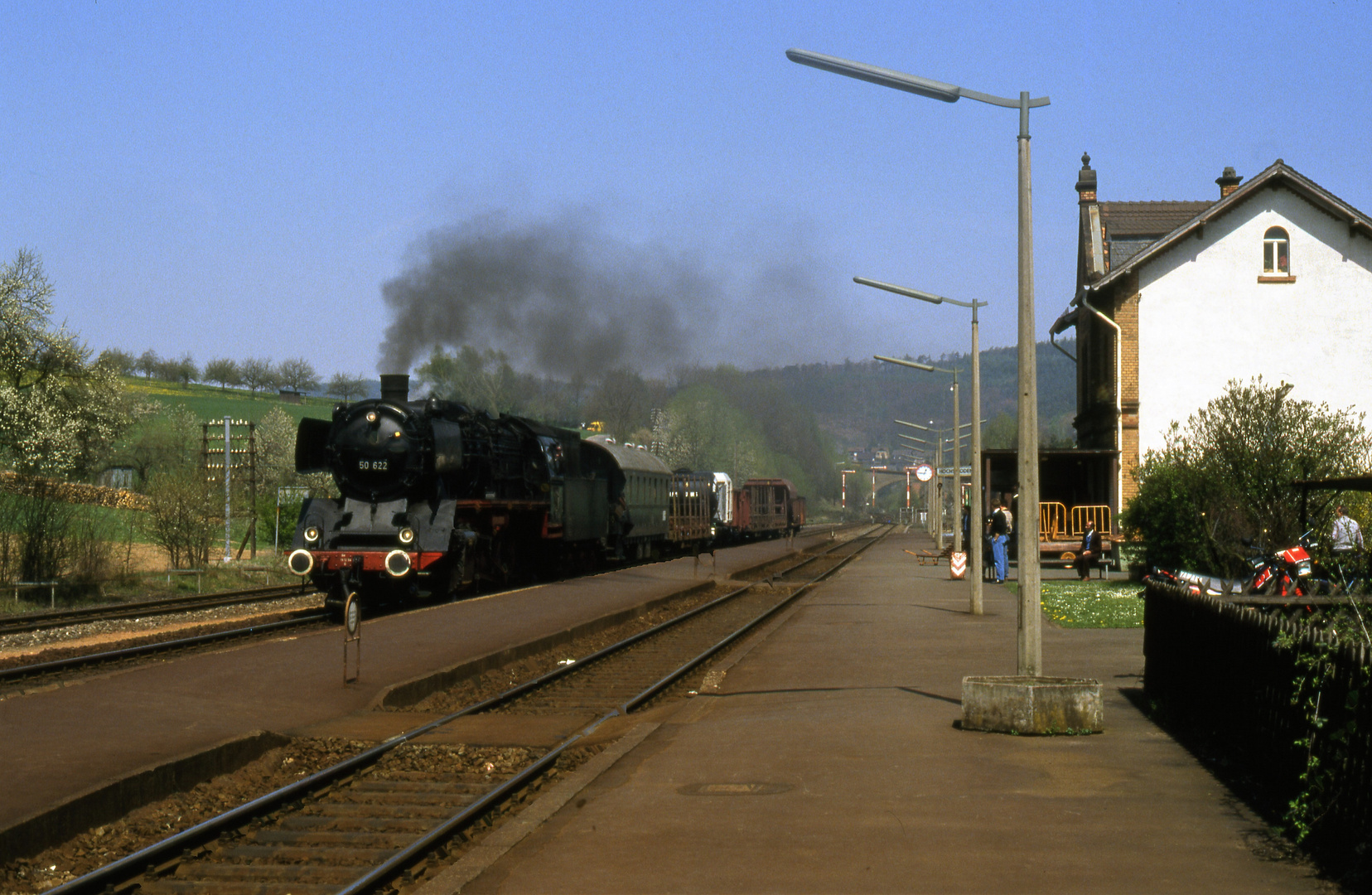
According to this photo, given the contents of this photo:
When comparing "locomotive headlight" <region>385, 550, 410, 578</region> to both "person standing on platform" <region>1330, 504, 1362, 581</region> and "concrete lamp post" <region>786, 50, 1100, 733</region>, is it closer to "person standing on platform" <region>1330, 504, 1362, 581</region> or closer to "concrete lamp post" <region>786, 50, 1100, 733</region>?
"concrete lamp post" <region>786, 50, 1100, 733</region>

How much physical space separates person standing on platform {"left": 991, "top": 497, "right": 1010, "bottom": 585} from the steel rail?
51.2 feet

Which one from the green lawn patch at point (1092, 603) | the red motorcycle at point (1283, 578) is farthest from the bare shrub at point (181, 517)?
the red motorcycle at point (1283, 578)

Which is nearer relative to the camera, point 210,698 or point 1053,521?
point 210,698

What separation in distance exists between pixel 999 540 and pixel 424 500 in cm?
1412

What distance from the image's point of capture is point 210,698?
11539 mm

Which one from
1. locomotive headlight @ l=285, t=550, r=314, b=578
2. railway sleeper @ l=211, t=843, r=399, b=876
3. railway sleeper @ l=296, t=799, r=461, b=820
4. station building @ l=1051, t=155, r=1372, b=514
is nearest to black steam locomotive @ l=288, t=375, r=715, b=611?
locomotive headlight @ l=285, t=550, r=314, b=578

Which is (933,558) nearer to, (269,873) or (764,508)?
(764,508)

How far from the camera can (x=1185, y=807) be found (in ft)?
23.3

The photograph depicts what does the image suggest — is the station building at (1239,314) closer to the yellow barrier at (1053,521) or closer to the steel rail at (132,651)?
the yellow barrier at (1053,521)

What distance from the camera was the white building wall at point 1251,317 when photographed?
33312 millimetres

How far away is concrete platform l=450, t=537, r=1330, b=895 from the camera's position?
582 cm

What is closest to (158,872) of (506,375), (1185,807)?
(1185,807)

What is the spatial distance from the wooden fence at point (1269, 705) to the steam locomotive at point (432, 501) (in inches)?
427

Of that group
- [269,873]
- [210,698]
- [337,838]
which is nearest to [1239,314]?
[210,698]
